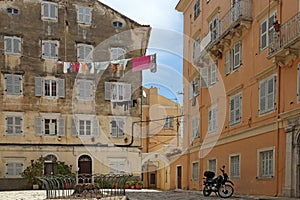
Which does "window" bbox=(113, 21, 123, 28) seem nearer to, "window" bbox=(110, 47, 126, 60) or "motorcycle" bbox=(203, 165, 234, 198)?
"window" bbox=(110, 47, 126, 60)

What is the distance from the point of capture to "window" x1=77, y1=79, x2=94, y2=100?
1138 inches

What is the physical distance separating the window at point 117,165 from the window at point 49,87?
5.69 m

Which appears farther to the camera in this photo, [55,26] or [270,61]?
[55,26]

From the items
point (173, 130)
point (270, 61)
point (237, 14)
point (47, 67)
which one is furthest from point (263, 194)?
point (173, 130)

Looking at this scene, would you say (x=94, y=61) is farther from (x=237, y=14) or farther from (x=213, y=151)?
(x=237, y=14)

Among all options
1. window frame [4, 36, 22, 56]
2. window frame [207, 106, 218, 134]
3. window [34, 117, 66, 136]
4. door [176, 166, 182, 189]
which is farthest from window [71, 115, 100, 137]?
window frame [207, 106, 218, 134]

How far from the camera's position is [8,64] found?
89.8 ft

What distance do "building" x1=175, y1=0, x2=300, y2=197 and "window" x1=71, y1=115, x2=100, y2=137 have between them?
733 centimetres

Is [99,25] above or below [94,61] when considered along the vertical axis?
above


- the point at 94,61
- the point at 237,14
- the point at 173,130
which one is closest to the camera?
the point at 237,14

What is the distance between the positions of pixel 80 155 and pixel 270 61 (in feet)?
57.3

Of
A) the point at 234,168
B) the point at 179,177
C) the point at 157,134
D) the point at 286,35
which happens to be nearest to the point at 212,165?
the point at 234,168

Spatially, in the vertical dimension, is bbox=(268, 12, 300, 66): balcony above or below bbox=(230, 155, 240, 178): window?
above

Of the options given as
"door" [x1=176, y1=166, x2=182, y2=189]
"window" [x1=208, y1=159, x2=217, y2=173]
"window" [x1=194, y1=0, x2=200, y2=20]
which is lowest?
"door" [x1=176, y1=166, x2=182, y2=189]
